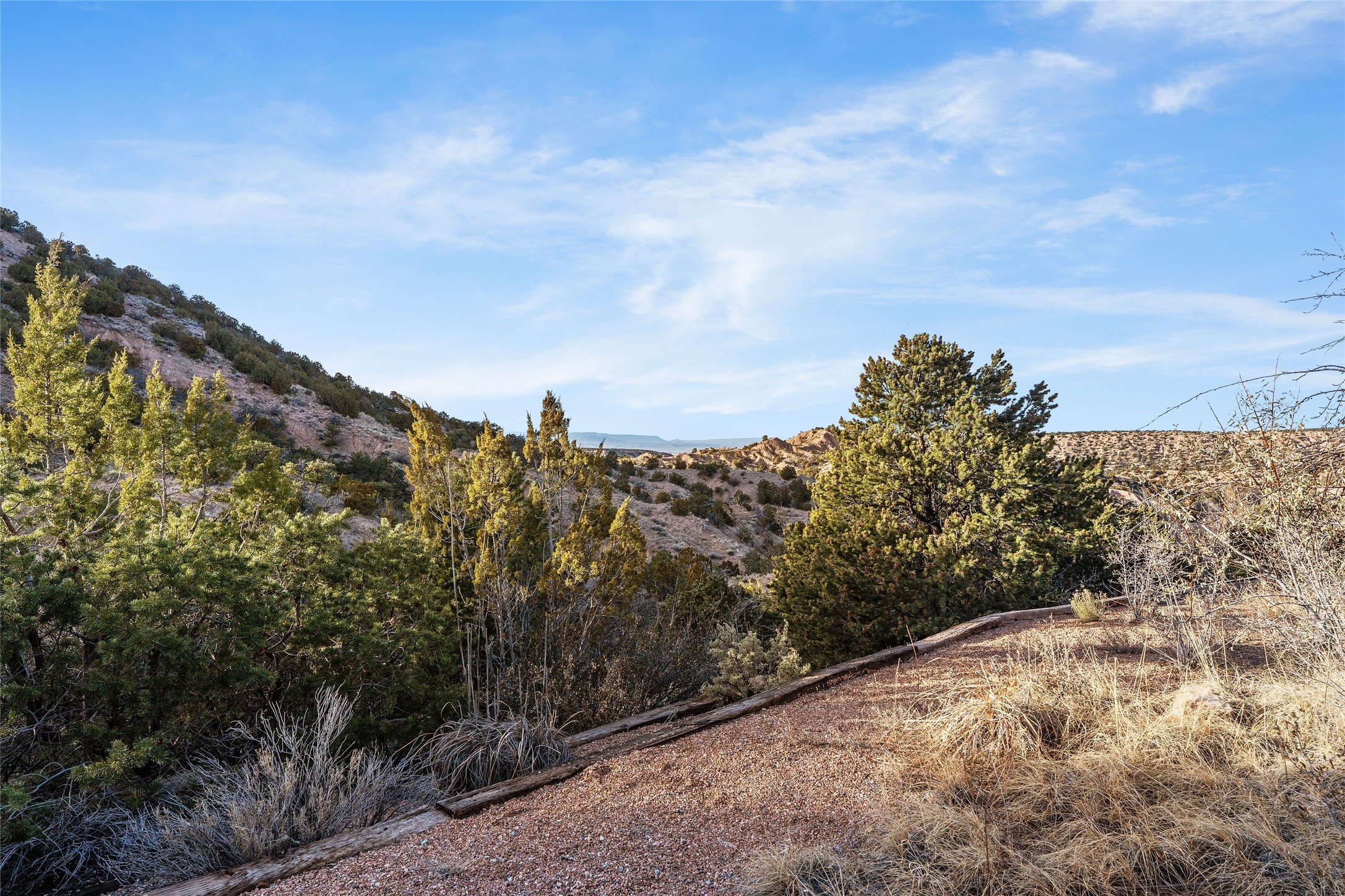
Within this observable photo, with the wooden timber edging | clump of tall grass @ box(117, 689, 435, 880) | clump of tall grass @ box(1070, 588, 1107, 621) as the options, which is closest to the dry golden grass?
the wooden timber edging

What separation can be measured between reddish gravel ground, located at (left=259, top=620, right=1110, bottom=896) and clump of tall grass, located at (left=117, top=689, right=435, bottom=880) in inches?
21.3

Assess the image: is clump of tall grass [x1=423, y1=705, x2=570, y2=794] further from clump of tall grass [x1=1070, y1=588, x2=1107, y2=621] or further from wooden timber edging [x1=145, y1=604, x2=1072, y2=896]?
clump of tall grass [x1=1070, y1=588, x2=1107, y2=621]

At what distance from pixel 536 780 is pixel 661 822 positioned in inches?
44.9

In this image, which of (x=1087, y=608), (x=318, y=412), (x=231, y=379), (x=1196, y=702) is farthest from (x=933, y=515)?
(x=231, y=379)

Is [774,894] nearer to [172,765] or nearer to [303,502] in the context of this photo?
[172,765]

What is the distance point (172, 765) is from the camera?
4418 millimetres

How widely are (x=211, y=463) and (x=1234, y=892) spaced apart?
859 centimetres

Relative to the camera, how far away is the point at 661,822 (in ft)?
12.3

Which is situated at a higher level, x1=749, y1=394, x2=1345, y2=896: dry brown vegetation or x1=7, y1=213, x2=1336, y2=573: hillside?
x1=7, y1=213, x2=1336, y2=573: hillside

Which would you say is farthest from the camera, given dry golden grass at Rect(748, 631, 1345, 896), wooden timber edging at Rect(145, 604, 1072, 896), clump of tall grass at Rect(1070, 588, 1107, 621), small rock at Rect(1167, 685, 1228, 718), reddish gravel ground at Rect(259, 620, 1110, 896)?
clump of tall grass at Rect(1070, 588, 1107, 621)

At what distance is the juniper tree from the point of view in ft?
30.0

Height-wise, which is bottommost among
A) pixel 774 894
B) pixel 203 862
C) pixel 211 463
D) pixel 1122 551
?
pixel 203 862

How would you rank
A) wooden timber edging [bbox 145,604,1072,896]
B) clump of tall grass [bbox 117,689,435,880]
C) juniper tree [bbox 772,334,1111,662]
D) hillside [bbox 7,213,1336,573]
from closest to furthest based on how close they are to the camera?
wooden timber edging [bbox 145,604,1072,896], clump of tall grass [bbox 117,689,435,880], juniper tree [bbox 772,334,1111,662], hillside [bbox 7,213,1336,573]

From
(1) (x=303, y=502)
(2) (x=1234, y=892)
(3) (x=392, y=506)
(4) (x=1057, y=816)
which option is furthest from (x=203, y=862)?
(3) (x=392, y=506)
